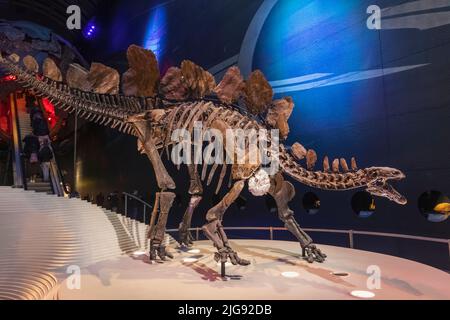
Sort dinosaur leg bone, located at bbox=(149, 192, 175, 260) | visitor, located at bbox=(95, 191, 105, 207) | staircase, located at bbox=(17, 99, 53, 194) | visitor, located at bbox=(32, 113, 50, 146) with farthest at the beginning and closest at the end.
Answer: visitor, located at bbox=(95, 191, 105, 207)
visitor, located at bbox=(32, 113, 50, 146)
staircase, located at bbox=(17, 99, 53, 194)
dinosaur leg bone, located at bbox=(149, 192, 175, 260)

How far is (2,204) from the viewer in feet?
21.9

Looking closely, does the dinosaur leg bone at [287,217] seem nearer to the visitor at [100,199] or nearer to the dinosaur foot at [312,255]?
the dinosaur foot at [312,255]

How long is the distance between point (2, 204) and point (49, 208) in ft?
2.89

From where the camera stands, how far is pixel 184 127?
5359 mm

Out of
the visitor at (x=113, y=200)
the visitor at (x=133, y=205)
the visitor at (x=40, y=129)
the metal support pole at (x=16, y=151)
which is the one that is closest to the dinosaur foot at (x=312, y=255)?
the metal support pole at (x=16, y=151)

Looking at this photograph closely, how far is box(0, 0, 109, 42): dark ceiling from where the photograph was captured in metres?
15.6

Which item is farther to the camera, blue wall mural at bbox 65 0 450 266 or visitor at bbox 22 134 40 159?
visitor at bbox 22 134 40 159

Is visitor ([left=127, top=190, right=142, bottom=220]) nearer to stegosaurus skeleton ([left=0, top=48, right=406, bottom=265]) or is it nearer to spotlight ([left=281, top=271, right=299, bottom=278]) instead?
stegosaurus skeleton ([left=0, top=48, right=406, bottom=265])

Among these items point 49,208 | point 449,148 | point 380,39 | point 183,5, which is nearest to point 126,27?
point 183,5

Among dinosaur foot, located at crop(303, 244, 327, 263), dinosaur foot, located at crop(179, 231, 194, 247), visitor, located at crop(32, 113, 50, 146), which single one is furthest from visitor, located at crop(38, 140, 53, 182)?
dinosaur foot, located at crop(303, 244, 327, 263)

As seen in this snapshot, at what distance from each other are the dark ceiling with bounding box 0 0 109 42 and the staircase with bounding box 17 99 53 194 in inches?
165

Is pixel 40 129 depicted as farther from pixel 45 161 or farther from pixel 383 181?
pixel 383 181

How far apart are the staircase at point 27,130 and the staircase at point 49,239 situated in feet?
9.91
